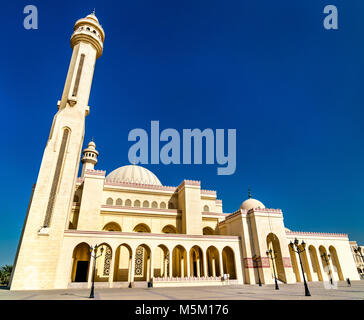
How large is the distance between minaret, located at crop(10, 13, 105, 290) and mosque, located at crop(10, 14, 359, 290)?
0.07m

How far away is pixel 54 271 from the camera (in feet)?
56.9

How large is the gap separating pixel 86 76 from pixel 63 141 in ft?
25.8

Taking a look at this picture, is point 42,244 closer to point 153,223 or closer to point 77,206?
point 77,206

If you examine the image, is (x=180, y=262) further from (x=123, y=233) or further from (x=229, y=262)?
(x=123, y=233)

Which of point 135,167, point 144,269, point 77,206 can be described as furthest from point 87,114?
point 144,269

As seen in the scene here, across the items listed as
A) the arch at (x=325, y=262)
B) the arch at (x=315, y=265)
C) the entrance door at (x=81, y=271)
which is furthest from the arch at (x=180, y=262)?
the arch at (x=325, y=262)

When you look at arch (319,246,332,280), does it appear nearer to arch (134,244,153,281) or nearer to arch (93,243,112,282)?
arch (134,244,153,281)

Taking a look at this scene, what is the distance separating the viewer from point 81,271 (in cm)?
2169

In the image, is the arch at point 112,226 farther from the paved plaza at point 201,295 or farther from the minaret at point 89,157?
the paved plaza at point 201,295

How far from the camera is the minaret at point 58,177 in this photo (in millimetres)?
17000

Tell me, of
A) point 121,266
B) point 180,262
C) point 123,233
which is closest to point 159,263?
point 180,262

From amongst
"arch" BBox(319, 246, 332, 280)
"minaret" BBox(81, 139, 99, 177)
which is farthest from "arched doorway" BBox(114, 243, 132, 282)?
"arch" BBox(319, 246, 332, 280)

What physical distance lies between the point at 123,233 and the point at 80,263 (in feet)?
17.9

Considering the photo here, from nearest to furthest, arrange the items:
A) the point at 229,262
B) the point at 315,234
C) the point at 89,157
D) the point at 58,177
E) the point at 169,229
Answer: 1. the point at 58,177
2. the point at 229,262
3. the point at 169,229
4. the point at 315,234
5. the point at 89,157
